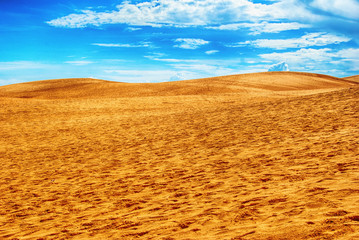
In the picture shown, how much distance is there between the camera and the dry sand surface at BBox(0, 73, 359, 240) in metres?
5.14

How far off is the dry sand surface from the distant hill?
882 inches

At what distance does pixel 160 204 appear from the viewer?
6.72 metres

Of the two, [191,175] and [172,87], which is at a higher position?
[172,87]

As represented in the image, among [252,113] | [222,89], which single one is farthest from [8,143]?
[222,89]

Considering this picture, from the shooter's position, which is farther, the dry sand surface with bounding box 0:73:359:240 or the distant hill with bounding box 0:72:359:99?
the distant hill with bounding box 0:72:359:99

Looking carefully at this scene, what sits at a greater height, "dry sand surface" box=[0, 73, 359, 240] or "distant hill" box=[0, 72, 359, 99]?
"distant hill" box=[0, 72, 359, 99]

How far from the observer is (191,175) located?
8.77 metres

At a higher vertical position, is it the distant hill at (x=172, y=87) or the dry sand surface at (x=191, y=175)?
the distant hill at (x=172, y=87)

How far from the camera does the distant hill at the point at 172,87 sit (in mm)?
42656

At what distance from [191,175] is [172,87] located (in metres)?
38.0

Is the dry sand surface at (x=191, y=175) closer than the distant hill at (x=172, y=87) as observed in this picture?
Yes

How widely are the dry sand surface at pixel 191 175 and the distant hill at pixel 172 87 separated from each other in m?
22.4

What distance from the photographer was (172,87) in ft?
152

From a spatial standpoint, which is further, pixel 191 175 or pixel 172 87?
pixel 172 87
